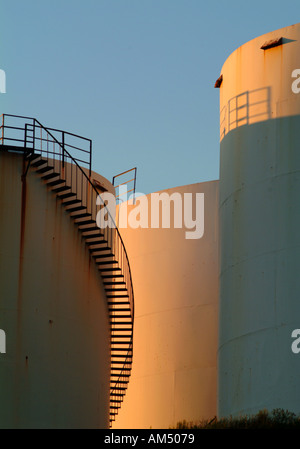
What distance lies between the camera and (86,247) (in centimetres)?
3247

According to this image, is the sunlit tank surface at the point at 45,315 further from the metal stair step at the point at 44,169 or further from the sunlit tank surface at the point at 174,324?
the sunlit tank surface at the point at 174,324

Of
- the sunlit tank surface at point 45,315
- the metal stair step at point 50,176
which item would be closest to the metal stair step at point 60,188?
the sunlit tank surface at point 45,315

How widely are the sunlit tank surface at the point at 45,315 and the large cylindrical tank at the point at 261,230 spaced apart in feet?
15.5

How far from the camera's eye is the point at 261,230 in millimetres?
27625

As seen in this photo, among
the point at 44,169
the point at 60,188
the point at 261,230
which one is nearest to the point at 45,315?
the point at 60,188

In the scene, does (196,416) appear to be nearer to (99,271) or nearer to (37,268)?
(99,271)

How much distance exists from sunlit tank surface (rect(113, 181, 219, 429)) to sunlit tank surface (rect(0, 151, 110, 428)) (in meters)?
4.00

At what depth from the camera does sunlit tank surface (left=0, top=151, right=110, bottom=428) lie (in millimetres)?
29578

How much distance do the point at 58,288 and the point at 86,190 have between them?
3.41 m

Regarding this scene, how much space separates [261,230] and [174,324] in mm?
9805

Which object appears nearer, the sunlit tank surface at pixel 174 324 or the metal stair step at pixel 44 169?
the metal stair step at pixel 44 169

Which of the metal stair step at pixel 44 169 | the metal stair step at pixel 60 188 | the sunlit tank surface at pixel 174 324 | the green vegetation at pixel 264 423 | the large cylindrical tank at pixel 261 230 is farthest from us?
the sunlit tank surface at pixel 174 324

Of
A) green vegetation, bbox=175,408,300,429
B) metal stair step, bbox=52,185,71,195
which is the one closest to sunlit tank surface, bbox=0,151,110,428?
metal stair step, bbox=52,185,71,195

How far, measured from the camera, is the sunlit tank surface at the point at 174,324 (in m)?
35.7
